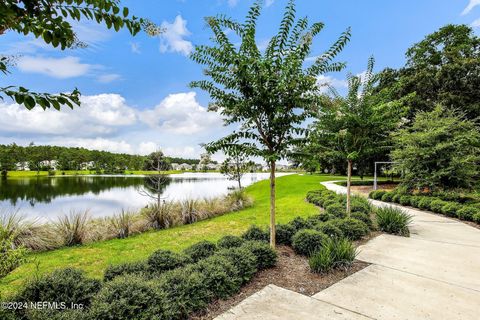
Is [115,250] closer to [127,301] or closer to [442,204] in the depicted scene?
[127,301]

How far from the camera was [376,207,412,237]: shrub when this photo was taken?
6358mm

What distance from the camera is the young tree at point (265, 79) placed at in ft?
13.0

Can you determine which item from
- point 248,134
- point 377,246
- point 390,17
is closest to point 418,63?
point 390,17

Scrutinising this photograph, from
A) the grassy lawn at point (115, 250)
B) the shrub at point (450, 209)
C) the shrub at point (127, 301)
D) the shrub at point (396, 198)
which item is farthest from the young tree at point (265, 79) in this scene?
the shrub at point (396, 198)

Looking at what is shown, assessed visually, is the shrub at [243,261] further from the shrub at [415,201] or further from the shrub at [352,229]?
the shrub at [415,201]

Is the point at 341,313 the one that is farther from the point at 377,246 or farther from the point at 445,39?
the point at 445,39

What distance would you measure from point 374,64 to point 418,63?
2127 cm

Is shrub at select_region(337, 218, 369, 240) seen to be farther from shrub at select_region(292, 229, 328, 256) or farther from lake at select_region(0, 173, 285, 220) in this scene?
lake at select_region(0, 173, 285, 220)

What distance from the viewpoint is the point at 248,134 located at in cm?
441

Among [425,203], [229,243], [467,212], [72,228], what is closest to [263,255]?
[229,243]

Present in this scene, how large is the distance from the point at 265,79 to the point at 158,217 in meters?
6.97

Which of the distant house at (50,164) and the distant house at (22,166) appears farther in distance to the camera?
the distant house at (50,164)

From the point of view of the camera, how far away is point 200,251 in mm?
4172

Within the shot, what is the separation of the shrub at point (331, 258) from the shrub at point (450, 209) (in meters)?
7.01
